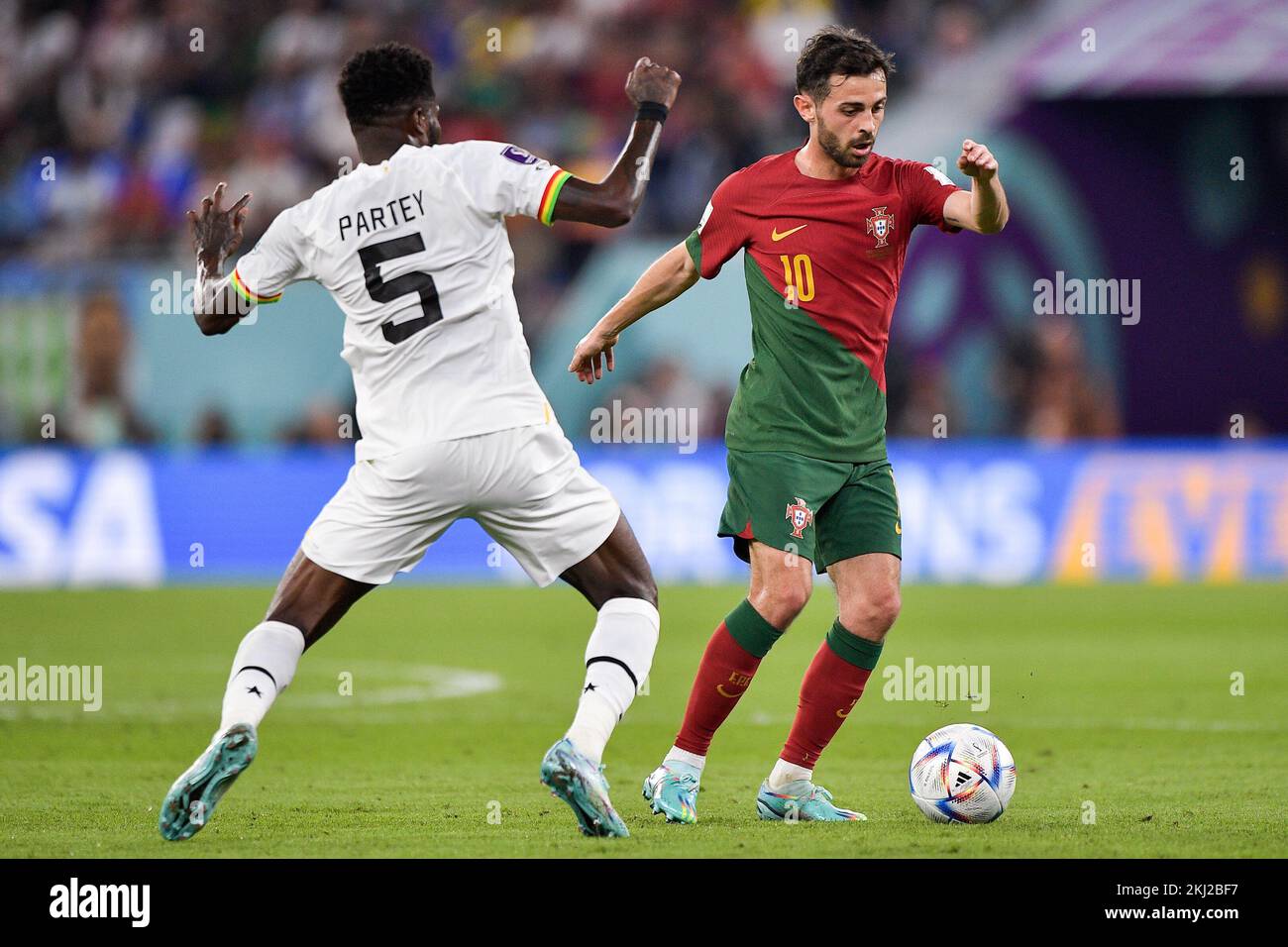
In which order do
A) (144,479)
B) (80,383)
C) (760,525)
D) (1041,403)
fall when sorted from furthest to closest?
(1041,403), (80,383), (144,479), (760,525)

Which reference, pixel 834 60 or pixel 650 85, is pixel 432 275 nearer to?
pixel 650 85

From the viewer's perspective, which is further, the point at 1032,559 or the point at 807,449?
the point at 1032,559

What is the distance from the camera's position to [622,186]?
17.1ft

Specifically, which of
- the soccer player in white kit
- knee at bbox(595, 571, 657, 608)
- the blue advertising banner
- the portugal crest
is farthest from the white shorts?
the blue advertising banner

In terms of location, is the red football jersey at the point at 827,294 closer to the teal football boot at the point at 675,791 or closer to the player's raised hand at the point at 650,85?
the player's raised hand at the point at 650,85

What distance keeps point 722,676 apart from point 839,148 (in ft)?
5.78

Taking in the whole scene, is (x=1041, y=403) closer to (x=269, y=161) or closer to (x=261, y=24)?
(x=269, y=161)

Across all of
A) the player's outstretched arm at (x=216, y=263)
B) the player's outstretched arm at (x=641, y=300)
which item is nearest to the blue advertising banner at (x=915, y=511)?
the player's outstretched arm at (x=641, y=300)

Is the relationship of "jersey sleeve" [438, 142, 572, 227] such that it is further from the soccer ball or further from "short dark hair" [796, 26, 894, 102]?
the soccer ball

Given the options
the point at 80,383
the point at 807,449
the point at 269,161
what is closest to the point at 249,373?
the point at 80,383

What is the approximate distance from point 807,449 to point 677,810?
1222mm

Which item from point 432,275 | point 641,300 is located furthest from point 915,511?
point 432,275

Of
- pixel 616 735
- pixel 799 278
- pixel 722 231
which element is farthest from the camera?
pixel 616 735

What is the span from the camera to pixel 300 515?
600 inches
